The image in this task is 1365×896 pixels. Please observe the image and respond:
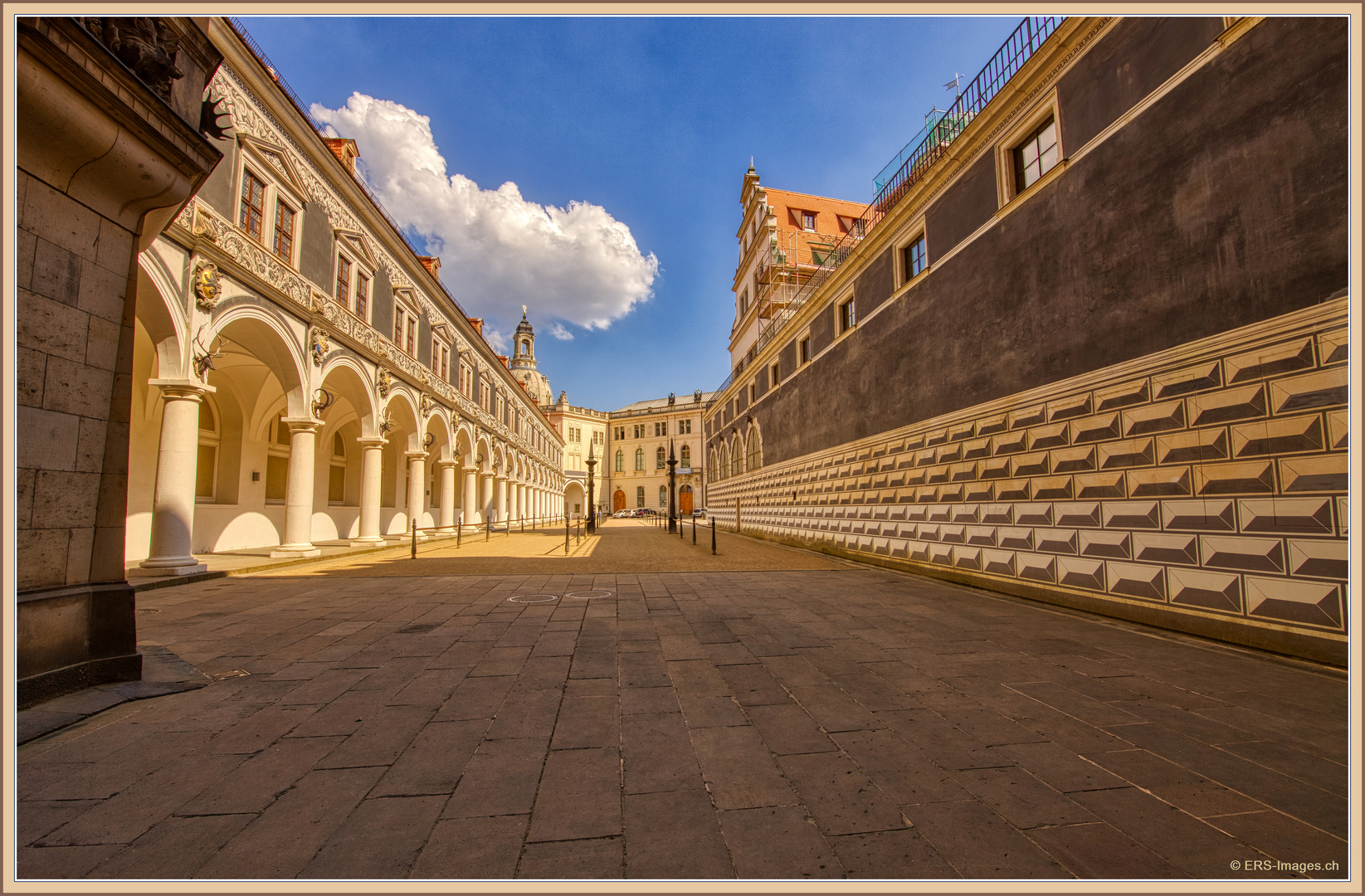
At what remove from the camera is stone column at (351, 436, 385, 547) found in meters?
15.6

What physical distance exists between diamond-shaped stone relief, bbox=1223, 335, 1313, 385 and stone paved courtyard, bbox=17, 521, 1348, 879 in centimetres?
256

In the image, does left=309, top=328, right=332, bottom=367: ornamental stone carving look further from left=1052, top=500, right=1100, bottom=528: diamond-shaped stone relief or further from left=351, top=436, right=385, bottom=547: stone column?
left=1052, top=500, right=1100, bottom=528: diamond-shaped stone relief

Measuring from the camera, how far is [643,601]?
24.2 feet

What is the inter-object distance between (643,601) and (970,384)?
6601 millimetres

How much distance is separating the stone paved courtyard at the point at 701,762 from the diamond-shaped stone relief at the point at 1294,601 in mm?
461

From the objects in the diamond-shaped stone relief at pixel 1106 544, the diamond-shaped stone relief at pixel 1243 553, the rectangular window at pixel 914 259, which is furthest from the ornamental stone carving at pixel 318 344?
the diamond-shaped stone relief at pixel 1243 553

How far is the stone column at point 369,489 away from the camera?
1556cm

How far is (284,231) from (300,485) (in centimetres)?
571

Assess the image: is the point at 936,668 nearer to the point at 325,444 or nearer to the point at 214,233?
the point at 214,233

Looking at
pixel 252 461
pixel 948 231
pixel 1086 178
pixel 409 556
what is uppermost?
pixel 948 231

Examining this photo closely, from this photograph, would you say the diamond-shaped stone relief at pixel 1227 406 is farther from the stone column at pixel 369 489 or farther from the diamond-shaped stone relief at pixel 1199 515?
the stone column at pixel 369 489

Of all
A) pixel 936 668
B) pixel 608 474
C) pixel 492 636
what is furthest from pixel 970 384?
pixel 608 474

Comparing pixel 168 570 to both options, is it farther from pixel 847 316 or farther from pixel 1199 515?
pixel 847 316

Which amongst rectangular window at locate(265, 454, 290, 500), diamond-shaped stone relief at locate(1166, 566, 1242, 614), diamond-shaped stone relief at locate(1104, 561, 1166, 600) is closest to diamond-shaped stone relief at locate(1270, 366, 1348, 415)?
diamond-shaped stone relief at locate(1166, 566, 1242, 614)
